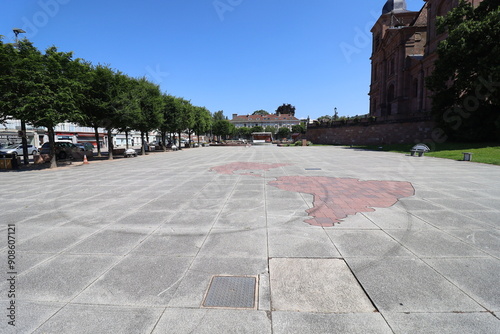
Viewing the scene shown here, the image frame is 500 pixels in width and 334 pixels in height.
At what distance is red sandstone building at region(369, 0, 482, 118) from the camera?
39.9m

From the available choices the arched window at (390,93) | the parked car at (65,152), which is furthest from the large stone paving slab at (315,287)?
the arched window at (390,93)

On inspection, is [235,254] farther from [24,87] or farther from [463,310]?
[24,87]

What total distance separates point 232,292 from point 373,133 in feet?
157

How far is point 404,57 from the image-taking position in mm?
47531

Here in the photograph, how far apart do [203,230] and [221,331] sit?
287cm

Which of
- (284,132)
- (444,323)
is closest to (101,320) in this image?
(444,323)

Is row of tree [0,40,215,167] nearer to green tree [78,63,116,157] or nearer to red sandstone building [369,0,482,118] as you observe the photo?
green tree [78,63,116,157]

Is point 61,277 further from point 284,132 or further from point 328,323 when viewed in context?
point 284,132

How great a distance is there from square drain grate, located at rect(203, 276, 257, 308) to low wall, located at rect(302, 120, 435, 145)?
3973cm

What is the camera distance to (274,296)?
3072 mm

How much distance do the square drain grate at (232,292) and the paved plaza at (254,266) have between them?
18 millimetres

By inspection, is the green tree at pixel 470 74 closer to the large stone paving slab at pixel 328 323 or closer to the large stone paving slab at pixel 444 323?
the large stone paving slab at pixel 444 323

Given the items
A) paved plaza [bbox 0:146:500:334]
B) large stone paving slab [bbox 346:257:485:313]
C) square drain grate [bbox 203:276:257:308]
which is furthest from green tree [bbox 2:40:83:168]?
large stone paving slab [bbox 346:257:485:313]

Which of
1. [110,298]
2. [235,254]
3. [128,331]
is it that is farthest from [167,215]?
[128,331]
